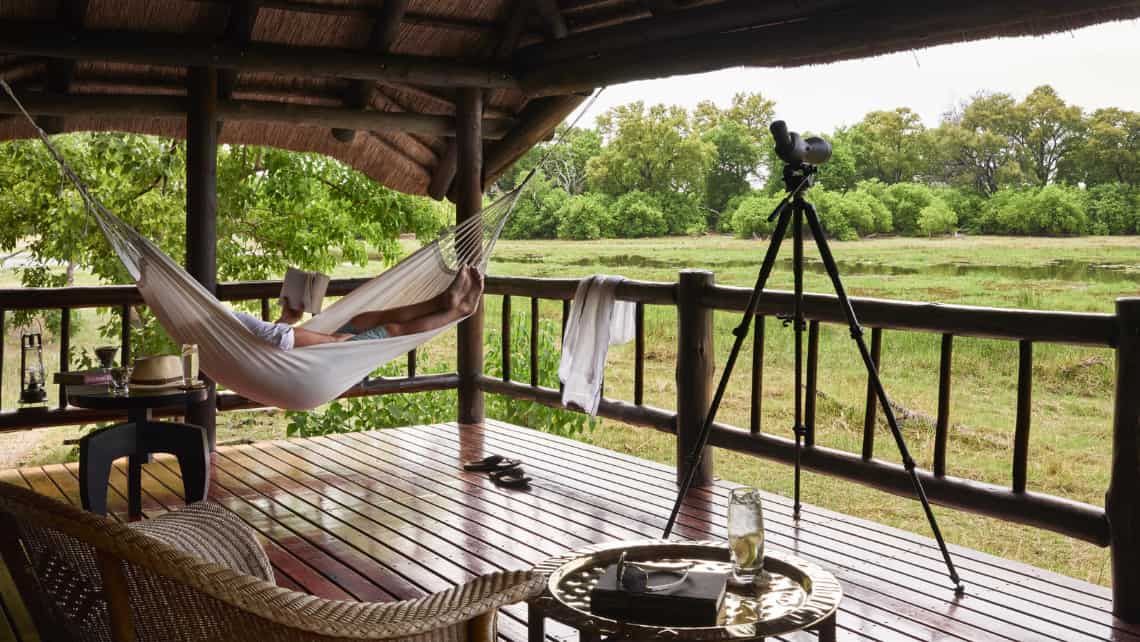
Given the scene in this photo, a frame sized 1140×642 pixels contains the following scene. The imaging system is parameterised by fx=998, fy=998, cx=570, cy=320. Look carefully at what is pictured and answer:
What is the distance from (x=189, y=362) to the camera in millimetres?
3836

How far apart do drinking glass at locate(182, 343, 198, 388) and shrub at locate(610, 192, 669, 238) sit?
11.0 meters

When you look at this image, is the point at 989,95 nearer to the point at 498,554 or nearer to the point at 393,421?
the point at 393,421

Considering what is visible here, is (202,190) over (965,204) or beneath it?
beneath

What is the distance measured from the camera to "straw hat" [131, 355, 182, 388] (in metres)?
3.57

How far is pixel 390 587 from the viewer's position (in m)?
2.94

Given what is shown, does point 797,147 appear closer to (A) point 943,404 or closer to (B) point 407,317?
(A) point 943,404

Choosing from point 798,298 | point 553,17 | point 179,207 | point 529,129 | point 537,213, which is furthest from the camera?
point 537,213

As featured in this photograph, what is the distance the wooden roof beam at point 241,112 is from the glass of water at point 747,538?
4.02 m

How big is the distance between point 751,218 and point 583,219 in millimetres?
2493

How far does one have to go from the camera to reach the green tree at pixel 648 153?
47.4 feet

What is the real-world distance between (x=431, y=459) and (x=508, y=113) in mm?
2154

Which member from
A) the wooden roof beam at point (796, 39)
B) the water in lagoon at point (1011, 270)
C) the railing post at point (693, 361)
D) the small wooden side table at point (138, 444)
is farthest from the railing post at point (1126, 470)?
the water in lagoon at point (1011, 270)

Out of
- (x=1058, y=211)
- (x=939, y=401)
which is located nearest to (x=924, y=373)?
(x=1058, y=211)

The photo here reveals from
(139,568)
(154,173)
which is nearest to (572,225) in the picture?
(154,173)
